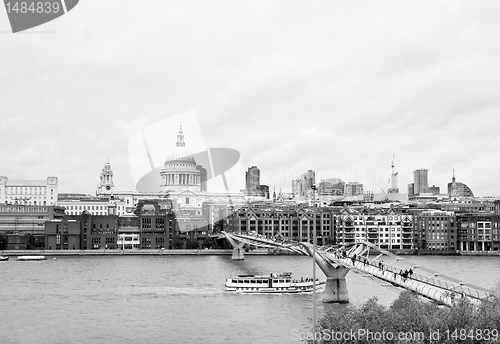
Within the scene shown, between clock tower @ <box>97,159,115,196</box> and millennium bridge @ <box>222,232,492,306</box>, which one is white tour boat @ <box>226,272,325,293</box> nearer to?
millennium bridge @ <box>222,232,492,306</box>

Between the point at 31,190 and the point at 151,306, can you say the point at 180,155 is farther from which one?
the point at 151,306

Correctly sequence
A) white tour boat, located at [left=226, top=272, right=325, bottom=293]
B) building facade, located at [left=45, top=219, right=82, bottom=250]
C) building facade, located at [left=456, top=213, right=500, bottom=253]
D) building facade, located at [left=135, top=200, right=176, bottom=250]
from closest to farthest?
white tour boat, located at [left=226, top=272, right=325, bottom=293] → building facade, located at [left=45, top=219, right=82, bottom=250] → building facade, located at [left=456, top=213, right=500, bottom=253] → building facade, located at [left=135, top=200, right=176, bottom=250]

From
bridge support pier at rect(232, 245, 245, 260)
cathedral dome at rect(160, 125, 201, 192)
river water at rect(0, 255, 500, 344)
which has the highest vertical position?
cathedral dome at rect(160, 125, 201, 192)

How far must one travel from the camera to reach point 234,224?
7162 cm

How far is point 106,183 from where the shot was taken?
11062cm

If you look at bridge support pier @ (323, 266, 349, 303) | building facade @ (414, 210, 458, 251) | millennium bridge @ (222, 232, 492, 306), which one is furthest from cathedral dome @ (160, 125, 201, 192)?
bridge support pier @ (323, 266, 349, 303)

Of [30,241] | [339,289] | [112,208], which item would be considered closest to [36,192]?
[112,208]

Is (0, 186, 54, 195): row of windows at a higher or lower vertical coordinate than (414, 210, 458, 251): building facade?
higher

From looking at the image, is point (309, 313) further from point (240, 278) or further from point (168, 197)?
point (168, 197)

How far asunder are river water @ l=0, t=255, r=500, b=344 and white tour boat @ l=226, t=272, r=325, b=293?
2.50 ft

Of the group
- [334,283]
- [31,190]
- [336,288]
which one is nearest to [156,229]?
[31,190]

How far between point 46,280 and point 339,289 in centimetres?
1652

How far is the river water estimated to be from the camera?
21562mm

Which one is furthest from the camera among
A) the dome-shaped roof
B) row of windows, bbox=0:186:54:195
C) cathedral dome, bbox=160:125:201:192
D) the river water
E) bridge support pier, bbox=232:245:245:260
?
the dome-shaped roof
